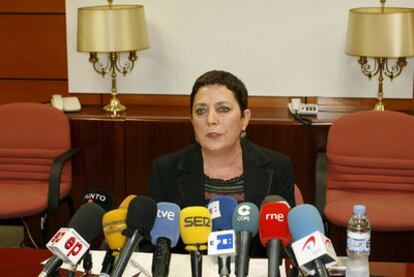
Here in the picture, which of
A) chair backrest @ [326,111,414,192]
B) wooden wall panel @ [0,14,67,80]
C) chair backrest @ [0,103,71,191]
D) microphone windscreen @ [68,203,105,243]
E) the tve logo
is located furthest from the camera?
wooden wall panel @ [0,14,67,80]

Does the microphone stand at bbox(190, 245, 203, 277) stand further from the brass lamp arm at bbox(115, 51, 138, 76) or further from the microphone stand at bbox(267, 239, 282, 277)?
Answer: the brass lamp arm at bbox(115, 51, 138, 76)

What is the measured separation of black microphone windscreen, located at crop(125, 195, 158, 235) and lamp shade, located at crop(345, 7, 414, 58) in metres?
2.67

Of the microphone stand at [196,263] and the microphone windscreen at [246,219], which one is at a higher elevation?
the microphone windscreen at [246,219]

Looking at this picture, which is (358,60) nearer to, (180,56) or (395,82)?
(395,82)

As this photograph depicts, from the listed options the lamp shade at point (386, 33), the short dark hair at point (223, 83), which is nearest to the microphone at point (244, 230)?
the short dark hair at point (223, 83)

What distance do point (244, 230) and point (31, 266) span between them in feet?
3.03

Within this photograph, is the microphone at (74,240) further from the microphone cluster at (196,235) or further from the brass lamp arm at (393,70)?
the brass lamp arm at (393,70)

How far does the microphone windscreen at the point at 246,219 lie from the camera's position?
1796 mm

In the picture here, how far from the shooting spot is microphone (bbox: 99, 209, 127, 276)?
1797 mm

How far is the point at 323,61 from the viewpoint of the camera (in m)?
4.66

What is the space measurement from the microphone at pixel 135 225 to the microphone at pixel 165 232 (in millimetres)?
70

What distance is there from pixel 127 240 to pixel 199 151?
1316mm

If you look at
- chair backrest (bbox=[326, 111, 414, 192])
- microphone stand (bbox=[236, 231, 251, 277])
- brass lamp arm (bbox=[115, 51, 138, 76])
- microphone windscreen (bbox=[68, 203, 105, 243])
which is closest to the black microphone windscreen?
microphone windscreen (bbox=[68, 203, 105, 243])

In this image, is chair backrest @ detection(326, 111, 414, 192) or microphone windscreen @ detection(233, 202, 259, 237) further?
chair backrest @ detection(326, 111, 414, 192)
